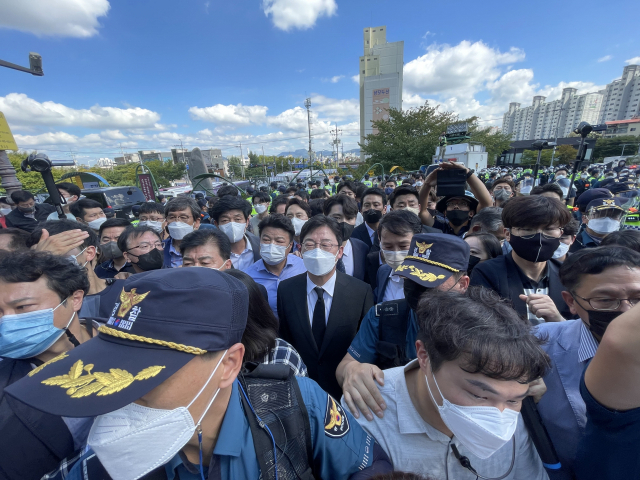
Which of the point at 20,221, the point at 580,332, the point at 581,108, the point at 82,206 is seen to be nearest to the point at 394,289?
the point at 580,332

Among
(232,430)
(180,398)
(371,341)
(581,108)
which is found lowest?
(371,341)

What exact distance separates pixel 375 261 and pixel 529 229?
5.06ft

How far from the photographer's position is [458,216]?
13.2ft

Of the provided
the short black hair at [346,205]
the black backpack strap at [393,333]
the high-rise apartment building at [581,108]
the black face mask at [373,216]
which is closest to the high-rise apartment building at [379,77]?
the high-rise apartment building at [581,108]

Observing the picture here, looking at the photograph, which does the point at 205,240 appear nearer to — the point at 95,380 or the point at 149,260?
the point at 149,260

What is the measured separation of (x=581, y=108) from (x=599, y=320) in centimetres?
14097

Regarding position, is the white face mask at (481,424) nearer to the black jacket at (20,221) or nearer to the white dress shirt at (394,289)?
the white dress shirt at (394,289)

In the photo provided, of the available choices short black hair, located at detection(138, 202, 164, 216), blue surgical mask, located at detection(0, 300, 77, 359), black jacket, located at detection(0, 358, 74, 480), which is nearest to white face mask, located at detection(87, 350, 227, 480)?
black jacket, located at detection(0, 358, 74, 480)

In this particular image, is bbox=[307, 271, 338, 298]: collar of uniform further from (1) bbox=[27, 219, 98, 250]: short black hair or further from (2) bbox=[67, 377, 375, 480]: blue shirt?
(1) bbox=[27, 219, 98, 250]: short black hair

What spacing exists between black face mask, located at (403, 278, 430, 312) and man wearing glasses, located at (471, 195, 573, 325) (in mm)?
847

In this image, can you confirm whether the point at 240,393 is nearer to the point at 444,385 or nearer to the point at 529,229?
the point at 444,385

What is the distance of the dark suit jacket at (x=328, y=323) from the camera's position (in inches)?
94.0

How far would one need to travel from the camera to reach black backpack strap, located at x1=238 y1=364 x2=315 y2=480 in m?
1.12

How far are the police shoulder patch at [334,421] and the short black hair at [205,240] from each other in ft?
6.21
